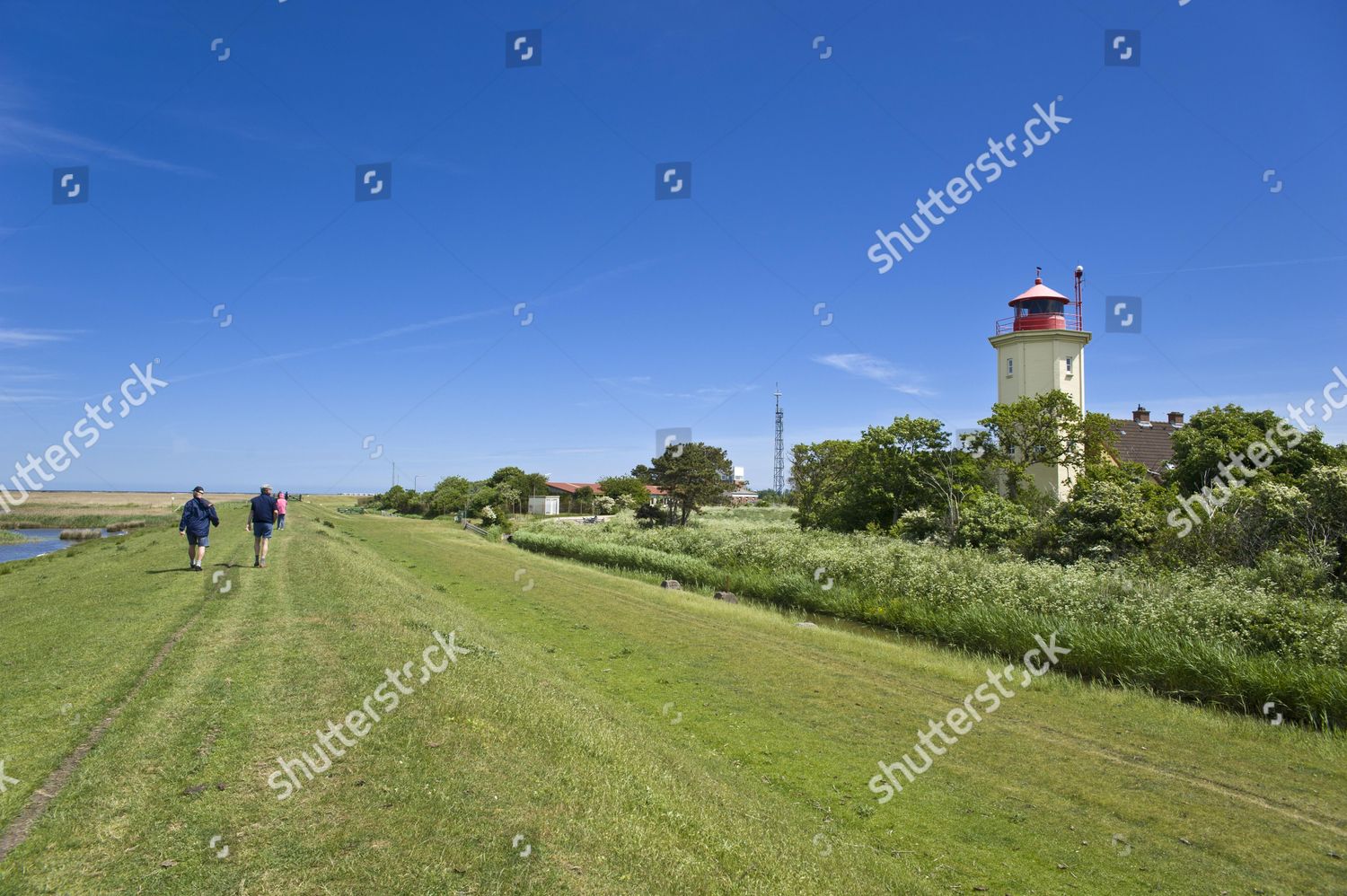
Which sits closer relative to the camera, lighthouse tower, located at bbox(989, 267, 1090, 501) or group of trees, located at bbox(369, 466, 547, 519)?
lighthouse tower, located at bbox(989, 267, 1090, 501)

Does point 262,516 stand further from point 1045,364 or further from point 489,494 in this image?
point 489,494

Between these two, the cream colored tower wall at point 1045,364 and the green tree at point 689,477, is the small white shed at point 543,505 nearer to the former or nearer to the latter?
the green tree at point 689,477

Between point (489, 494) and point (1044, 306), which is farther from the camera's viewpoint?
point (489, 494)

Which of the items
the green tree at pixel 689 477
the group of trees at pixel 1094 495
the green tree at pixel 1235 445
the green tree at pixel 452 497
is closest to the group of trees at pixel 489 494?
the green tree at pixel 452 497

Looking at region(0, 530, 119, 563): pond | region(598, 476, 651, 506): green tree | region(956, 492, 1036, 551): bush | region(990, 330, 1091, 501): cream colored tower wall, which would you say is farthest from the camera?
region(598, 476, 651, 506): green tree

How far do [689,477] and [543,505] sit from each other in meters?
25.1

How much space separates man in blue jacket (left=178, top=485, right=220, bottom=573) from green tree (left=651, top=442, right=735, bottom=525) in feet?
130

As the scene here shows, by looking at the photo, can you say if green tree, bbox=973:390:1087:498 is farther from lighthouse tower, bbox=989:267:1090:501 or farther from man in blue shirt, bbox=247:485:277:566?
man in blue shirt, bbox=247:485:277:566

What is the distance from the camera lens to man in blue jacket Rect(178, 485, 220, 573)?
1633 centimetres

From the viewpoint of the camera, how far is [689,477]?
55.0m

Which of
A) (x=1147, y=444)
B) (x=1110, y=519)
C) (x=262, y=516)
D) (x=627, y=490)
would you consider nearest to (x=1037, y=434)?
(x=1110, y=519)

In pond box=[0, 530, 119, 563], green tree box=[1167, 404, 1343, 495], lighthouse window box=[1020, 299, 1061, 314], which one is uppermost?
lighthouse window box=[1020, 299, 1061, 314]

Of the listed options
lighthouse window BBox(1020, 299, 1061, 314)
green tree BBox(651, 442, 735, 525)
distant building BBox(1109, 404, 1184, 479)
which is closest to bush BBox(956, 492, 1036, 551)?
lighthouse window BBox(1020, 299, 1061, 314)

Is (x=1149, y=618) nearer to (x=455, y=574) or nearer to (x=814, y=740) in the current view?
(x=814, y=740)
